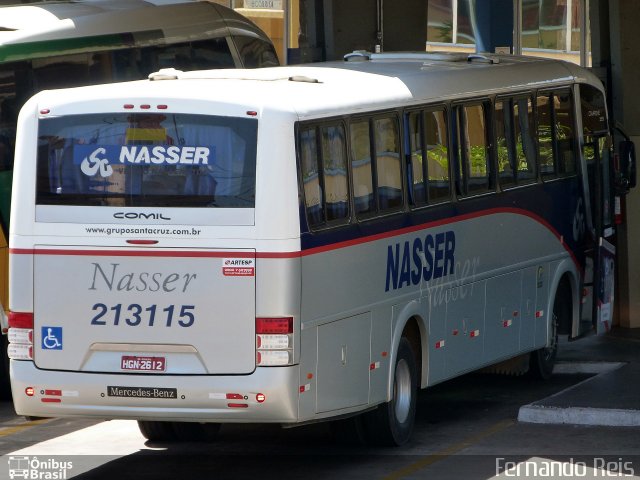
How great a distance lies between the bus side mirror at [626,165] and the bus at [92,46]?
4895 millimetres

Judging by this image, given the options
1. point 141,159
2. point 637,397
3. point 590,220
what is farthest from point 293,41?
point 141,159

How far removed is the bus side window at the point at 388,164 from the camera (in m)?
11.9

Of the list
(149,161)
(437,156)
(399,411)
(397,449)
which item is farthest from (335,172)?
(397,449)

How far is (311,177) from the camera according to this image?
1081 centimetres

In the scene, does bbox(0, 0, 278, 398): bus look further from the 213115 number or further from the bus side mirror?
the bus side mirror

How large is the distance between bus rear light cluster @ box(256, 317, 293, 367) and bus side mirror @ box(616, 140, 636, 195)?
7.07m

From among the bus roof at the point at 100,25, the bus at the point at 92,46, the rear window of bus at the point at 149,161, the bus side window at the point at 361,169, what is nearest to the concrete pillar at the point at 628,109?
the bus at the point at 92,46

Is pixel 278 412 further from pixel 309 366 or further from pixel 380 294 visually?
pixel 380 294

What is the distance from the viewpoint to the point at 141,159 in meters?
10.6

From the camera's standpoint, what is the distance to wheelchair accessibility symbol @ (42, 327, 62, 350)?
10.6 meters

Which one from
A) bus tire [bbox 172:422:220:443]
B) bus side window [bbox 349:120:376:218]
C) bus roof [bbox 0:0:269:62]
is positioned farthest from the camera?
bus roof [bbox 0:0:269:62]

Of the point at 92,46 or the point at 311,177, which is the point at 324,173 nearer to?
the point at 311,177

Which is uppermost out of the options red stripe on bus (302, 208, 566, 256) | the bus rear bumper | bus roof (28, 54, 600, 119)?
bus roof (28, 54, 600, 119)

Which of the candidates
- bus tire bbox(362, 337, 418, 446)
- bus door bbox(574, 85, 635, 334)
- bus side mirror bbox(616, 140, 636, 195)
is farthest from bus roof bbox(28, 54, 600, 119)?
bus tire bbox(362, 337, 418, 446)
